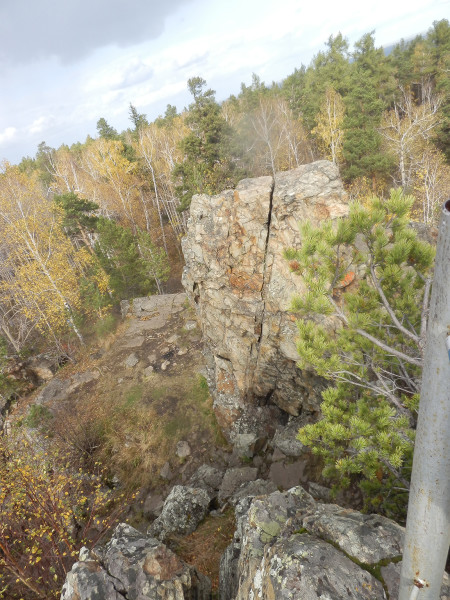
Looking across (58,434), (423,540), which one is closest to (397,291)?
(423,540)

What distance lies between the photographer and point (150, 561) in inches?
230

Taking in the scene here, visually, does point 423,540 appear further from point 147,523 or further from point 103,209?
point 103,209

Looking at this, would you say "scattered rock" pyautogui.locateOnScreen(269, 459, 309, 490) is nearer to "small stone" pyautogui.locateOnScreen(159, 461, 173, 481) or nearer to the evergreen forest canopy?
"small stone" pyautogui.locateOnScreen(159, 461, 173, 481)

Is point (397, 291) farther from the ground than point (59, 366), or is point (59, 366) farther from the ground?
point (397, 291)

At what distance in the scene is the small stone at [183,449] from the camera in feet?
47.9

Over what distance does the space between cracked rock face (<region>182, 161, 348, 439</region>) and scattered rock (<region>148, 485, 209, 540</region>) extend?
10.4 feet

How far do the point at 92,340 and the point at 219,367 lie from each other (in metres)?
12.8

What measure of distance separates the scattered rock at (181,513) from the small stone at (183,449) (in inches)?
112

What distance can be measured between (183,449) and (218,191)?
700 inches

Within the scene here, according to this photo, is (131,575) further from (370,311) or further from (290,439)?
(290,439)

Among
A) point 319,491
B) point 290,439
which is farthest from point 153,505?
point 319,491

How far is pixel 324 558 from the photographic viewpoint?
4.09 metres

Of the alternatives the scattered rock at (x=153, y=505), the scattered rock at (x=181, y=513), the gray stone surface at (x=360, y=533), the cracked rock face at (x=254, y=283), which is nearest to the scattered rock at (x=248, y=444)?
the cracked rock face at (x=254, y=283)

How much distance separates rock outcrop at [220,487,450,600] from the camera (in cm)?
382
